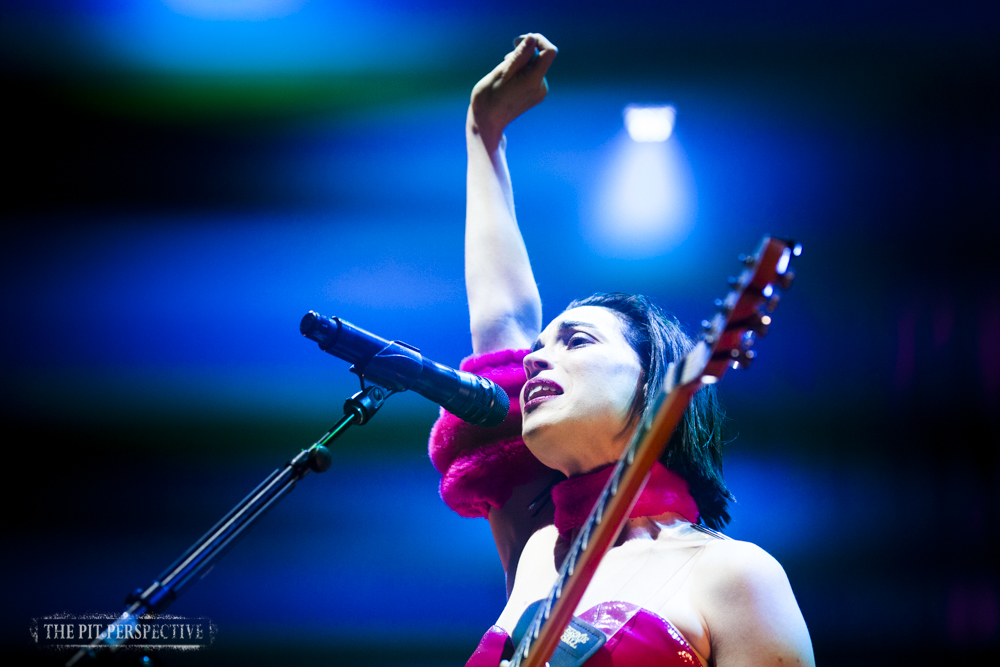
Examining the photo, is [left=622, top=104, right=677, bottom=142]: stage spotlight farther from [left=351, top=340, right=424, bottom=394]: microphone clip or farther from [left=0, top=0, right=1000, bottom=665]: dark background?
[left=351, top=340, right=424, bottom=394]: microphone clip

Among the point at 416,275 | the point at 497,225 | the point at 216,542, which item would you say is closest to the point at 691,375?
the point at 216,542

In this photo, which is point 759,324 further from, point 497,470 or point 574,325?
point 497,470

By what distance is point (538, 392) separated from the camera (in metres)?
1.68

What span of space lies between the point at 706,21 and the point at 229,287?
200cm

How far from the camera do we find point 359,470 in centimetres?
255

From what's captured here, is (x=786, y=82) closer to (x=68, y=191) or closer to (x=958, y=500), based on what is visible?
(x=958, y=500)

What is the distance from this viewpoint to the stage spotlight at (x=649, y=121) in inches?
103

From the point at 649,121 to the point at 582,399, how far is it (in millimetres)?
1498

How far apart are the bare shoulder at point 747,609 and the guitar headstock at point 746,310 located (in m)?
0.58

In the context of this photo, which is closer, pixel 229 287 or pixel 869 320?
pixel 869 320

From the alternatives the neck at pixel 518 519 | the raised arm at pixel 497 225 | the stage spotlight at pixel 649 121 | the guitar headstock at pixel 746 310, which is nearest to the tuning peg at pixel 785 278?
the guitar headstock at pixel 746 310

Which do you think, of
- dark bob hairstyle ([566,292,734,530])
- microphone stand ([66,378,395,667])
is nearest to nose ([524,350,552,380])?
dark bob hairstyle ([566,292,734,530])

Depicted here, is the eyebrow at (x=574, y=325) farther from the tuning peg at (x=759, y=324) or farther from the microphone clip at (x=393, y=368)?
the tuning peg at (x=759, y=324)

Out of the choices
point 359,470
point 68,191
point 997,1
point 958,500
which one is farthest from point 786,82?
point 68,191
